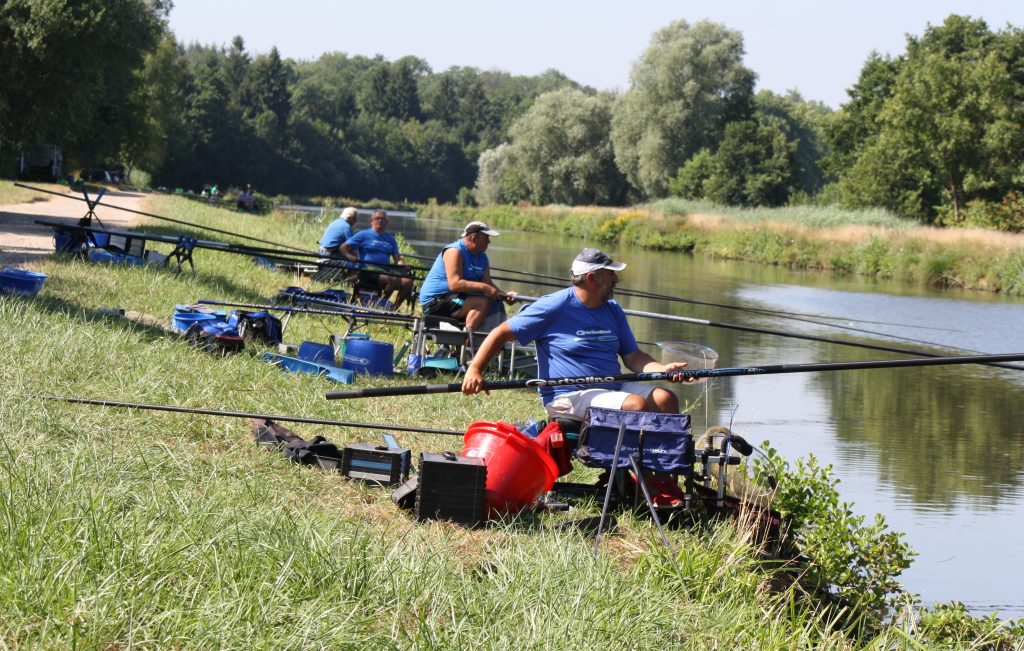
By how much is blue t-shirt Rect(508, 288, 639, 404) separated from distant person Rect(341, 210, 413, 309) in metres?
6.42

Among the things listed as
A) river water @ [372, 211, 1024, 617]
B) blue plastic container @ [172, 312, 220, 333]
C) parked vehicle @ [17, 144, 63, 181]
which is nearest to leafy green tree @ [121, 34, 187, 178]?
parked vehicle @ [17, 144, 63, 181]

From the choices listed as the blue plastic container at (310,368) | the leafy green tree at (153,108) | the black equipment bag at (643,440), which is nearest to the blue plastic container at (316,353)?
the blue plastic container at (310,368)

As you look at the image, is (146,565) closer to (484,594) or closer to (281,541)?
(281,541)

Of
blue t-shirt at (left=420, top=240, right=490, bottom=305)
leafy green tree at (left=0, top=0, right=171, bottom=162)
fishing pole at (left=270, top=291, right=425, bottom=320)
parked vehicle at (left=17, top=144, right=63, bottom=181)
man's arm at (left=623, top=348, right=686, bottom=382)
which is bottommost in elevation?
fishing pole at (left=270, top=291, right=425, bottom=320)

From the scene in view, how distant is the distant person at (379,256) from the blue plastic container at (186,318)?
3.61 m

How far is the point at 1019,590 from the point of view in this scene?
6719 mm

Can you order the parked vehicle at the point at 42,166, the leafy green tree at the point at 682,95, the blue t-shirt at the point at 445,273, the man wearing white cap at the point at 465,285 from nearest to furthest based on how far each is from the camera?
the man wearing white cap at the point at 465,285 → the blue t-shirt at the point at 445,273 → the parked vehicle at the point at 42,166 → the leafy green tree at the point at 682,95

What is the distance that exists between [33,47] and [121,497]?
18.0 metres

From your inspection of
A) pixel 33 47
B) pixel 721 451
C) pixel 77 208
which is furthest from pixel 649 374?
pixel 77 208

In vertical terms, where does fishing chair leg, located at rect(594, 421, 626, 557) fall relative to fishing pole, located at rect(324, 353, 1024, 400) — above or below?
below

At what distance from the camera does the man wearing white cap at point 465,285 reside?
32.2 feet

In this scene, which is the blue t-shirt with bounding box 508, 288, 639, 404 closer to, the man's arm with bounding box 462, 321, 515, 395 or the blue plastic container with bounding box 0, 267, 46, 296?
the man's arm with bounding box 462, 321, 515, 395

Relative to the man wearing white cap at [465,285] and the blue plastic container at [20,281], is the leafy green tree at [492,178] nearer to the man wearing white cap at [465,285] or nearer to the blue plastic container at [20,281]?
→ the man wearing white cap at [465,285]

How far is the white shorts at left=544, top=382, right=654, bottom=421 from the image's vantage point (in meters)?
6.16
